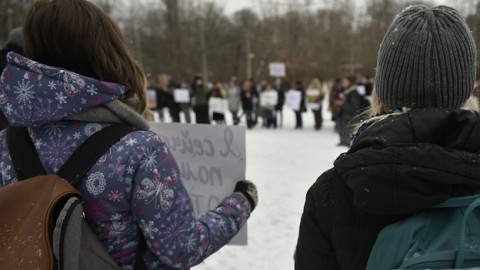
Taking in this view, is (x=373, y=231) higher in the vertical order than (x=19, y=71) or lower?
lower

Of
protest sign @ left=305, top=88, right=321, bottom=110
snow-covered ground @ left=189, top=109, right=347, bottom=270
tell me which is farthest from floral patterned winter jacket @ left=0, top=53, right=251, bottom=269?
protest sign @ left=305, top=88, right=321, bottom=110

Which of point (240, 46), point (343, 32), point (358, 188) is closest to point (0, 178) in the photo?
point (358, 188)

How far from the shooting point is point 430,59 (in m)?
1.09

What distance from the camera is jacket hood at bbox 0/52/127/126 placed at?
1283 millimetres

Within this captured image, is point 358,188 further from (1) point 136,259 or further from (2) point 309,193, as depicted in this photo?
(1) point 136,259

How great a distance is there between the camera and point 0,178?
1.40 m

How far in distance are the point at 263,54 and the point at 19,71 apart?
125 ft

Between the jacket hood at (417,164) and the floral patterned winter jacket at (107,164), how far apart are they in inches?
22.7

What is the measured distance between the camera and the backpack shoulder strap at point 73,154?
1.29 m

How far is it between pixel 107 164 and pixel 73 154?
11cm

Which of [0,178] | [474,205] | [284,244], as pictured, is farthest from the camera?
[284,244]

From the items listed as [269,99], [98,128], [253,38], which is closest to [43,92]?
[98,128]

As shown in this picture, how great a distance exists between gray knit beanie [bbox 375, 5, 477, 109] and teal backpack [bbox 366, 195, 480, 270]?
0.32 metres

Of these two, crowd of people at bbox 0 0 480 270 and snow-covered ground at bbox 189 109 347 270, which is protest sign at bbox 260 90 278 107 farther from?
crowd of people at bbox 0 0 480 270
